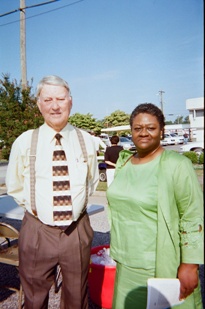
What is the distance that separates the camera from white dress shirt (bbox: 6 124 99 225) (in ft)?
6.84

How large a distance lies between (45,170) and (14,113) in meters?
9.80

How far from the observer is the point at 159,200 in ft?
5.51

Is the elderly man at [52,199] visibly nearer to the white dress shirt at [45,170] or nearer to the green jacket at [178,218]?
the white dress shirt at [45,170]

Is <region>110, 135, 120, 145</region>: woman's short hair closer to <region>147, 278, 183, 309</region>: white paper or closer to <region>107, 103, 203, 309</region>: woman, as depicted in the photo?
<region>107, 103, 203, 309</region>: woman

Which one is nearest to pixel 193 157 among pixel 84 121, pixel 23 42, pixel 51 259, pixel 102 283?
pixel 102 283

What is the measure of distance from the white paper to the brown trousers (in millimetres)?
748

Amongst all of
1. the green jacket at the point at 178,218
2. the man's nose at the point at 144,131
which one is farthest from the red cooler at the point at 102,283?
the man's nose at the point at 144,131

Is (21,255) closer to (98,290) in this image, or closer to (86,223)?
(86,223)

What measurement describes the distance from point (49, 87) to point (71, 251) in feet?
3.68

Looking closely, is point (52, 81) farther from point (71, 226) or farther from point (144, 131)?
point (71, 226)

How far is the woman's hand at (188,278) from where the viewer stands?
1646 millimetres

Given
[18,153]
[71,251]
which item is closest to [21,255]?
[71,251]

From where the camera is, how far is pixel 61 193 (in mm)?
2090

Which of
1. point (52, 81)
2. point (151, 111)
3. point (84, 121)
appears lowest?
point (151, 111)
